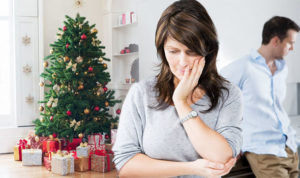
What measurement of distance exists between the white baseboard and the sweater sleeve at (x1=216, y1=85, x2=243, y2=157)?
13.3 ft

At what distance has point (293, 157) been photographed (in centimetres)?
206

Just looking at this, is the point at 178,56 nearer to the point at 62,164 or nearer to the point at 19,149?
the point at 62,164

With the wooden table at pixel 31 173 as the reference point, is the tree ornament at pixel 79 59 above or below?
above

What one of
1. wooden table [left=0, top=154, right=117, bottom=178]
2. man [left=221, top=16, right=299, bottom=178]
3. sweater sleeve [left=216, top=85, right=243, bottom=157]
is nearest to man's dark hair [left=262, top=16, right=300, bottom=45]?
man [left=221, top=16, right=299, bottom=178]

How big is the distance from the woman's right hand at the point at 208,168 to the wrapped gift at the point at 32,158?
3.22 meters

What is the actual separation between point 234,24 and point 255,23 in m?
0.30

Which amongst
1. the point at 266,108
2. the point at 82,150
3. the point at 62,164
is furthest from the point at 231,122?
the point at 82,150

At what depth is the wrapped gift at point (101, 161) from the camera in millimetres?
3703

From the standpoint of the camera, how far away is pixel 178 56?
1.16 m

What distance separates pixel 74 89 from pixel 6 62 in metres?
1.32

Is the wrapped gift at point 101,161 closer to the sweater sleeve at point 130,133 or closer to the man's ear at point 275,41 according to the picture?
the man's ear at point 275,41

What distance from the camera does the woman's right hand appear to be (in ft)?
3.63

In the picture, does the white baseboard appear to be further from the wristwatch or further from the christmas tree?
the wristwatch

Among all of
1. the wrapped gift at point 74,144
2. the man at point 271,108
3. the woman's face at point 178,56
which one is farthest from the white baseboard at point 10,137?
the woman's face at point 178,56
